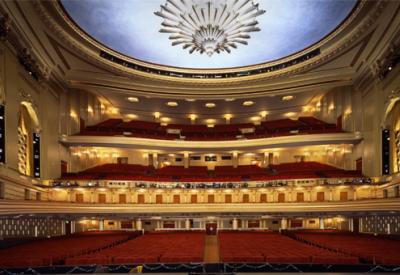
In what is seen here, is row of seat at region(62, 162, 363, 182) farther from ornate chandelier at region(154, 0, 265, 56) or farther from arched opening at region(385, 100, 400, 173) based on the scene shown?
ornate chandelier at region(154, 0, 265, 56)

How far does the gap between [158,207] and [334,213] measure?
1119 cm

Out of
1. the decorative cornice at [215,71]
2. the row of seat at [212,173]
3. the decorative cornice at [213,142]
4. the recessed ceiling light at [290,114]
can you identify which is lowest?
the row of seat at [212,173]

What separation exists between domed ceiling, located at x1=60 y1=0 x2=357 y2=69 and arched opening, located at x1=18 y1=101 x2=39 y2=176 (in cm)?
572

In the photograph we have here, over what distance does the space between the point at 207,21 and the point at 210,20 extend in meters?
0.18

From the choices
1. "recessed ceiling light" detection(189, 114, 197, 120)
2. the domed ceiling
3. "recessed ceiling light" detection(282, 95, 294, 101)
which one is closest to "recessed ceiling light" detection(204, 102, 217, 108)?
"recessed ceiling light" detection(189, 114, 197, 120)

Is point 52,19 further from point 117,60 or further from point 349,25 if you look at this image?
point 349,25

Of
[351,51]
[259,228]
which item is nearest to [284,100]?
[351,51]

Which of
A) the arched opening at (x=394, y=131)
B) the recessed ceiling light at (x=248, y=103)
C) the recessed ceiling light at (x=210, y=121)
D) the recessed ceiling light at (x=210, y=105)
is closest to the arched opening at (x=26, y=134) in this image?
the recessed ceiling light at (x=210, y=105)

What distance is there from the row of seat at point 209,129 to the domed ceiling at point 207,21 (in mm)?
7294

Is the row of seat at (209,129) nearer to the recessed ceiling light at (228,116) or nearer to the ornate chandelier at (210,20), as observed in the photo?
the recessed ceiling light at (228,116)

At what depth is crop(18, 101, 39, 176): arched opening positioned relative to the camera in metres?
19.9

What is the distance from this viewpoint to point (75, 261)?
32.6 ft

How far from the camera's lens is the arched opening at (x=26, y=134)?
65.2 ft

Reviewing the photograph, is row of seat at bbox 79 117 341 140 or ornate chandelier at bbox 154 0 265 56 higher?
ornate chandelier at bbox 154 0 265 56
